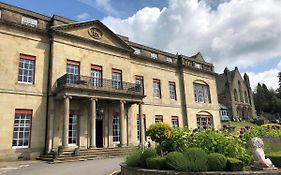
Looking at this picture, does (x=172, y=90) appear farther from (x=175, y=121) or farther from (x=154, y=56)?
(x=154, y=56)

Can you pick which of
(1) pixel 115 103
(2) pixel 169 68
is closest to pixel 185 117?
(2) pixel 169 68

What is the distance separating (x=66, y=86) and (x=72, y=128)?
393 cm

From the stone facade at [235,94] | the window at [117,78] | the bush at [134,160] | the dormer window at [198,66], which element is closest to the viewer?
the bush at [134,160]

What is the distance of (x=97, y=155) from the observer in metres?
16.9

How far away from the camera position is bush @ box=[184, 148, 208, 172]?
7457mm

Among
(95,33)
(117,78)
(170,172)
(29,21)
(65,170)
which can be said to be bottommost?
(65,170)

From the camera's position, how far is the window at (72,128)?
61.1ft

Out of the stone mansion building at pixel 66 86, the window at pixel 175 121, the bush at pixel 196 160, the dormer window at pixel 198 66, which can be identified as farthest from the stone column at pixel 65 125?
the dormer window at pixel 198 66

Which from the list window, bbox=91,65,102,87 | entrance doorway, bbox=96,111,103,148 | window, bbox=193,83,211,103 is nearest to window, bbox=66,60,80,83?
window, bbox=91,65,102,87

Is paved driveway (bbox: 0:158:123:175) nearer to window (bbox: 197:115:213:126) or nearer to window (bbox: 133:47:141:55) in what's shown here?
window (bbox: 133:47:141:55)

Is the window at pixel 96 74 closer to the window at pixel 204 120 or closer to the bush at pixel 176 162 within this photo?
the bush at pixel 176 162

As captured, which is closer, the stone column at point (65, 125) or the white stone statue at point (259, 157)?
the white stone statue at point (259, 157)

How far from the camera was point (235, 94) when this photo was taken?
62344 mm

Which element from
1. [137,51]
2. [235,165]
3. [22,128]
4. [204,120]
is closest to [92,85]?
[22,128]
